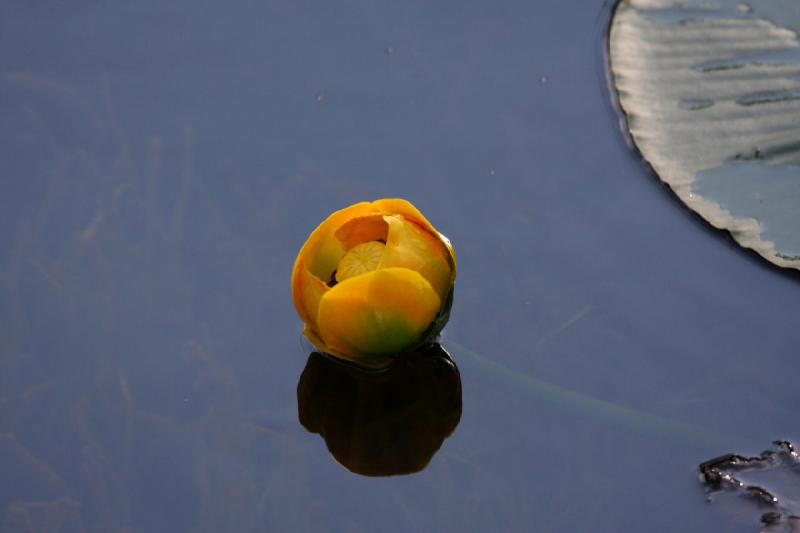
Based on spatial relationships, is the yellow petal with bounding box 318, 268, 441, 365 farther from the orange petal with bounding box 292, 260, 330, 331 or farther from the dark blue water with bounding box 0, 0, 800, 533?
the dark blue water with bounding box 0, 0, 800, 533

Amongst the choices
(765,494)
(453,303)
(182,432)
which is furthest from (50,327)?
(765,494)

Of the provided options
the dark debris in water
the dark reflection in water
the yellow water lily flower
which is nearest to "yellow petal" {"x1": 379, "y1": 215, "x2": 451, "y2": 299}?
the yellow water lily flower

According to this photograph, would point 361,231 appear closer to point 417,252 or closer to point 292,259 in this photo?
point 417,252

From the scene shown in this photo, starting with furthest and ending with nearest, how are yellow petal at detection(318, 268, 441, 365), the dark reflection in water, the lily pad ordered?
the lily pad, the dark reflection in water, yellow petal at detection(318, 268, 441, 365)

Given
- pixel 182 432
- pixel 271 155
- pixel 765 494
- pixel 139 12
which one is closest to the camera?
pixel 765 494

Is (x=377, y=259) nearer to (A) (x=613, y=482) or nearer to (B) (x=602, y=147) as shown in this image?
(A) (x=613, y=482)
